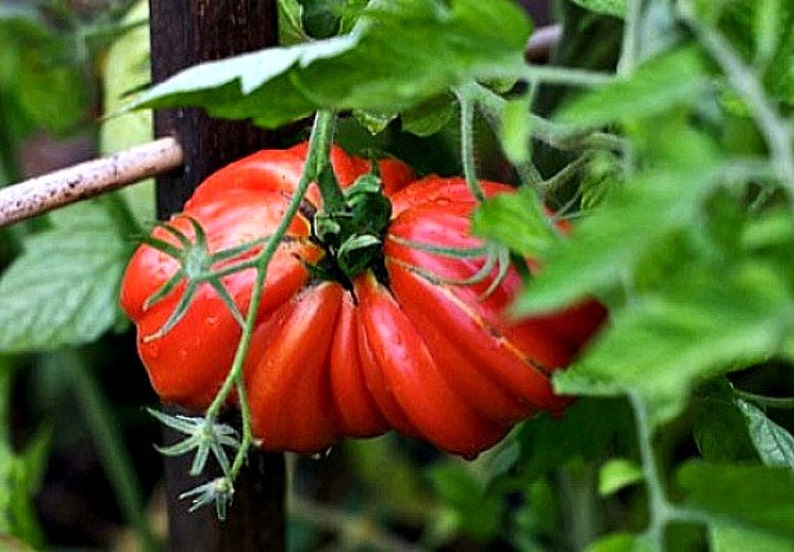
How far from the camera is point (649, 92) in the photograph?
0.29m

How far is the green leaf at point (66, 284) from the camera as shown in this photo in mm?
752

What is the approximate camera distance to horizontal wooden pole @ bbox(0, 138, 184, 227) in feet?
1.78

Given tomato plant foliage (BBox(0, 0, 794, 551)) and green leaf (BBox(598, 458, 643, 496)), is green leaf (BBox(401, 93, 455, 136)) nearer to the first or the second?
tomato plant foliage (BBox(0, 0, 794, 551))

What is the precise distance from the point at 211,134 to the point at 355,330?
15 cm

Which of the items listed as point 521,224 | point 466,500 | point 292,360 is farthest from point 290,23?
point 466,500

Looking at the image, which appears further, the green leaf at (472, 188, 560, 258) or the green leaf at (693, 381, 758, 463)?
the green leaf at (693, 381, 758, 463)

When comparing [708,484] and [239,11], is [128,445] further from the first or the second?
[708,484]

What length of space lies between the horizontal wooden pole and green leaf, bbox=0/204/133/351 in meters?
0.14

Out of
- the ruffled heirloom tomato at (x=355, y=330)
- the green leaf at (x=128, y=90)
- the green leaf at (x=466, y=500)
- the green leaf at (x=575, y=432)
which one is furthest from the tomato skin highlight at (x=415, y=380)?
the green leaf at (x=466, y=500)

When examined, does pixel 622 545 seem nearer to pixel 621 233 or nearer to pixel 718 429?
pixel 621 233

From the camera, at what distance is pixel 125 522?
4.68 feet

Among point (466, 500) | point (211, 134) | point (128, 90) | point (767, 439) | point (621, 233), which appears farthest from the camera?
point (466, 500)

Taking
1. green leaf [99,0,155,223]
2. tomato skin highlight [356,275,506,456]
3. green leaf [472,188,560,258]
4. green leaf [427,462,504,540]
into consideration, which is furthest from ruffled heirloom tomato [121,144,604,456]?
green leaf [427,462,504,540]

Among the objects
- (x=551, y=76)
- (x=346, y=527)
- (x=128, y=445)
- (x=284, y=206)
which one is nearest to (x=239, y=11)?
(x=284, y=206)
